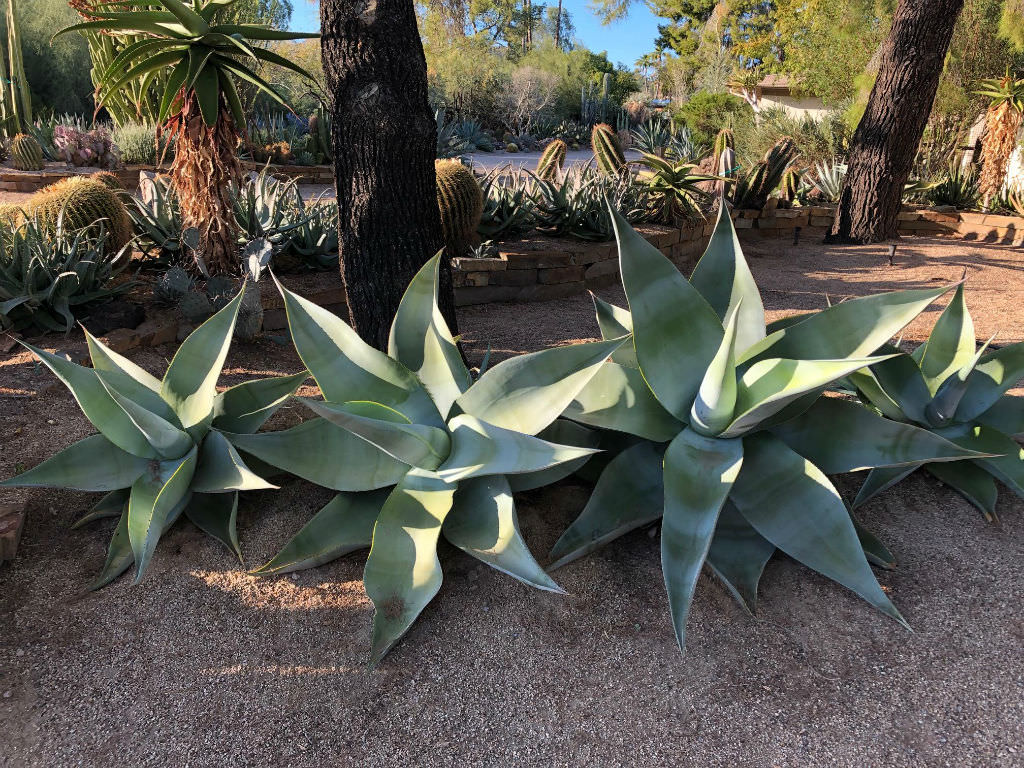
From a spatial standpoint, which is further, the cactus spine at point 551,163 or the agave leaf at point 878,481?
the cactus spine at point 551,163

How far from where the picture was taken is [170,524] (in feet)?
6.91

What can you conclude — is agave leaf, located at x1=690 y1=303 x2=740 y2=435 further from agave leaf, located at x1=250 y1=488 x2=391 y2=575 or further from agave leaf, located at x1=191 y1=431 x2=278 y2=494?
agave leaf, located at x1=191 y1=431 x2=278 y2=494

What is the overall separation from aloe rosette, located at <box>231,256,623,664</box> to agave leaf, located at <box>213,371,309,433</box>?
0.16m

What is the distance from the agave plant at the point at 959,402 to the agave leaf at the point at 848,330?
38 centimetres

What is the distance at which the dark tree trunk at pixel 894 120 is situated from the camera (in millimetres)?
7270

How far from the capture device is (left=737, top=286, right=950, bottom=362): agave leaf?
1.91m

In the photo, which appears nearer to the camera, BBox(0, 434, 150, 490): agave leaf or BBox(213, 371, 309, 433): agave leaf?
BBox(0, 434, 150, 490): agave leaf

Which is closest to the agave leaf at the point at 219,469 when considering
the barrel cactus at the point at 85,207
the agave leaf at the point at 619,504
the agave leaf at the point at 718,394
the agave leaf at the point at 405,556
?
the agave leaf at the point at 405,556

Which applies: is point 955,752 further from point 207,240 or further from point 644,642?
point 207,240

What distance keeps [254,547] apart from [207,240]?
2.72 metres

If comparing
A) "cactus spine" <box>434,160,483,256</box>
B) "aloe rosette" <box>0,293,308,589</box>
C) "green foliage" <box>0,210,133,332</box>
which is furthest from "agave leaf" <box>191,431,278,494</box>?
"cactus spine" <box>434,160,483,256</box>

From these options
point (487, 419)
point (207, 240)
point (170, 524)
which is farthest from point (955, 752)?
point (207, 240)

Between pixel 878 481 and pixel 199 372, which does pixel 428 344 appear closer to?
pixel 199 372

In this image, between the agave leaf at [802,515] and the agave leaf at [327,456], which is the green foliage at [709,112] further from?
the agave leaf at [327,456]
